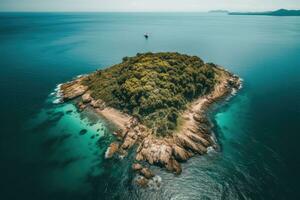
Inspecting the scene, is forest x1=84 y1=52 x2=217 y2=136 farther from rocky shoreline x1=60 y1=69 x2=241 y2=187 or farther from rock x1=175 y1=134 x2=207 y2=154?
rock x1=175 y1=134 x2=207 y2=154

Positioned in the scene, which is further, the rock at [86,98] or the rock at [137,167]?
the rock at [86,98]

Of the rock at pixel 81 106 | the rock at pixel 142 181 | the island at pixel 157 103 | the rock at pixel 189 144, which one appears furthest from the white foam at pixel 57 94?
the rock at pixel 142 181

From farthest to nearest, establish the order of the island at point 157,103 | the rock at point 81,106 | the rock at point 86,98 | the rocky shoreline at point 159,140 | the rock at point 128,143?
the rock at point 86,98
the rock at point 81,106
the rock at point 128,143
the island at point 157,103
the rocky shoreline at point 159,140

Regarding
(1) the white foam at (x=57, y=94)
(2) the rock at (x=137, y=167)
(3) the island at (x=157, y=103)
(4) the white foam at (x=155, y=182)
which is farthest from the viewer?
(1) the white foam at (x=57, y=94)

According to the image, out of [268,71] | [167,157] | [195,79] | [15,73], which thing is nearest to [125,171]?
[167,157]

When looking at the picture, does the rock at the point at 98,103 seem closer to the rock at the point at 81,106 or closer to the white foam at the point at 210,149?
the rock at the point at 81,106

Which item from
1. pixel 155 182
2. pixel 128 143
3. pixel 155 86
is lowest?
pixel 128 143

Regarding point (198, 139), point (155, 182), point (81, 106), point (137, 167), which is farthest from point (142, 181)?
point (81, 106)

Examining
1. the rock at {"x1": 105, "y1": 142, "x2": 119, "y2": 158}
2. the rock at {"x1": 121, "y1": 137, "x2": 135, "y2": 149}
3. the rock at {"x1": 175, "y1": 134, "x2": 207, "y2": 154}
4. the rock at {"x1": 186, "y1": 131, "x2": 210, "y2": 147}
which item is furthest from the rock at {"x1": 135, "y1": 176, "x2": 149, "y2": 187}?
the rock at {"x1": 186, "y1": 131, "x2": 210, "y2": 147}

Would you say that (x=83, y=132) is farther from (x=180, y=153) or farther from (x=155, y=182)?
(x=180, y=153)
